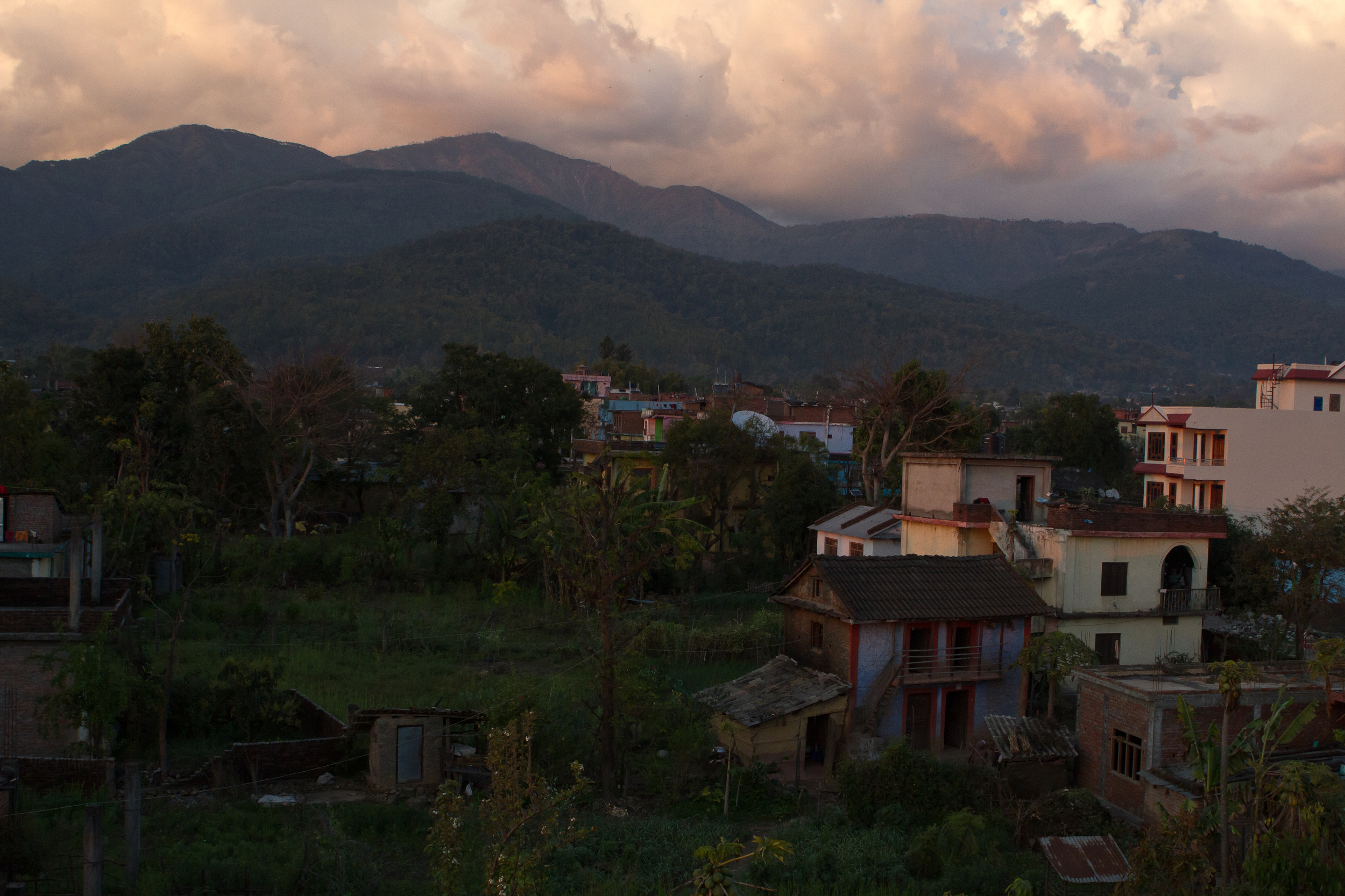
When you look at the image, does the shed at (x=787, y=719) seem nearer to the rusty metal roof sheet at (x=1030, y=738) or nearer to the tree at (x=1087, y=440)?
the rusty metal roof sheet at (x=1030, y=738)

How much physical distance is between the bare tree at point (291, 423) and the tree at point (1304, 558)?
104 feet

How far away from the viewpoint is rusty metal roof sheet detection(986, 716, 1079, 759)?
2003 centimetres

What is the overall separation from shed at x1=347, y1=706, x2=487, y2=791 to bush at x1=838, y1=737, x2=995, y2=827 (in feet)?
22.4

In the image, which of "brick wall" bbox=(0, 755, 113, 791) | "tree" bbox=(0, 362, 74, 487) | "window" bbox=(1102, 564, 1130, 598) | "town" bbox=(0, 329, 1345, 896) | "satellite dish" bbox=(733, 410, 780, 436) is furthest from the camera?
"satellite dish" bbox=(733, 410, 780, 436)

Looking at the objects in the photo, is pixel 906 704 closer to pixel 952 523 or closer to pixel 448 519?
pixel 952 523

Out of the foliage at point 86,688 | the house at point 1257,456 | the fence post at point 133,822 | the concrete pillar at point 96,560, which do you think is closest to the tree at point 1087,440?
the house at point 1257,456

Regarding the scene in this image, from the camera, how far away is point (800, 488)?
129ft

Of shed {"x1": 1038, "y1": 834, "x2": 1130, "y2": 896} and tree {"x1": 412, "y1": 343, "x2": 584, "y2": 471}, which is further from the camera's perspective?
tree {"x1": 412, "y1": 343, "x2": 584, "y2": 471}

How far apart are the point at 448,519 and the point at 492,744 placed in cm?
2896

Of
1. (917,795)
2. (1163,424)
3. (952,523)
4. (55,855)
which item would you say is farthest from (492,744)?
(1163,424)

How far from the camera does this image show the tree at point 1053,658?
22.8 metres

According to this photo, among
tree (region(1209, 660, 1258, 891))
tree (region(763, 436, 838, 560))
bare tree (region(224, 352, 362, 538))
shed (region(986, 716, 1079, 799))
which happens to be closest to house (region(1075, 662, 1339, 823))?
shed (region(986, 716, 1079, 799))

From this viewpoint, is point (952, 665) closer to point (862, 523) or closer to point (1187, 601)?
point (1187, 601)

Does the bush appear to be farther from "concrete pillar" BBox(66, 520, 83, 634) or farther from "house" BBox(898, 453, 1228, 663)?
"concrete pillar" BBox(66, 520, 83, 634)
